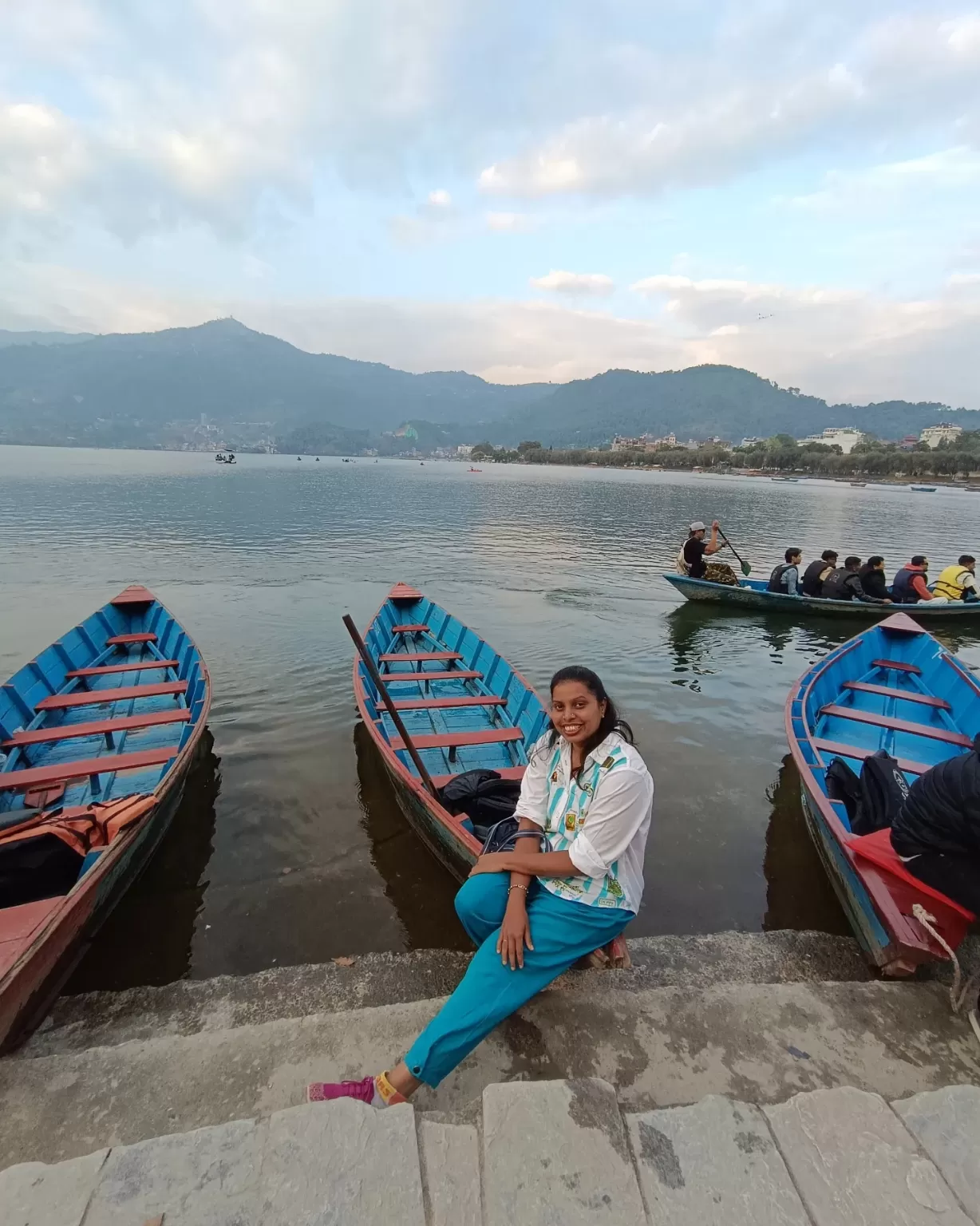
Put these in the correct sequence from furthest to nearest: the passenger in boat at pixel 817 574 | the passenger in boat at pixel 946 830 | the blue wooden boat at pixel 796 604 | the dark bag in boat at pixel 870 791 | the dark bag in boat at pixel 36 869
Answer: the passenger in boat at pixel 817 574 < the blue wooden boat at pixel 796 604 < the dark bag in boat at pixel 870 791 < the dark bag in boat at pixel 36 869 < the passenger in boat at pixel 946 830

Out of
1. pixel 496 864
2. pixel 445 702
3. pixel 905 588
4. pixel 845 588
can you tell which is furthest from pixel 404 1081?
pixel 905 588

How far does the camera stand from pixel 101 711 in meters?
8.46

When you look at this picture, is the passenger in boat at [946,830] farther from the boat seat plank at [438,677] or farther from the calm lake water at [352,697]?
the boat seat plank at [438,677]

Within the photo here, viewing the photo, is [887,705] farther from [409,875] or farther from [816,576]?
[816,576]

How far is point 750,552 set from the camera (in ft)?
95.8

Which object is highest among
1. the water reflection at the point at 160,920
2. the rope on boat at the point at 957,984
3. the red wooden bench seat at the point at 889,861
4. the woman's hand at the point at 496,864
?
the woman's hand at the point at 496,864

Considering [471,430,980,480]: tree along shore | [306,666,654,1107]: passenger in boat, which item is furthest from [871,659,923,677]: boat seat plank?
[471,430,980,480]: tree along shore

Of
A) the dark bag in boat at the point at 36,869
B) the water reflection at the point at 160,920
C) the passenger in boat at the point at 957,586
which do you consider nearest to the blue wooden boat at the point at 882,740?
the water reflection at the point at 160,920

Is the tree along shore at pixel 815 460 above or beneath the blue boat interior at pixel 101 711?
above

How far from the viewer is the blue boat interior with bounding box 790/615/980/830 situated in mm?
6978

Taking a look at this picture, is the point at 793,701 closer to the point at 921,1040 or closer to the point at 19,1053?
the point at 921,1040

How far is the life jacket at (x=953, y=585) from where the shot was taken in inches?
642

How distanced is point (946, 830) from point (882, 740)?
15.7 feet

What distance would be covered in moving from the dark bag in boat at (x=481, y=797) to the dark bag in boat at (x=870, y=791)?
3.08 meters
